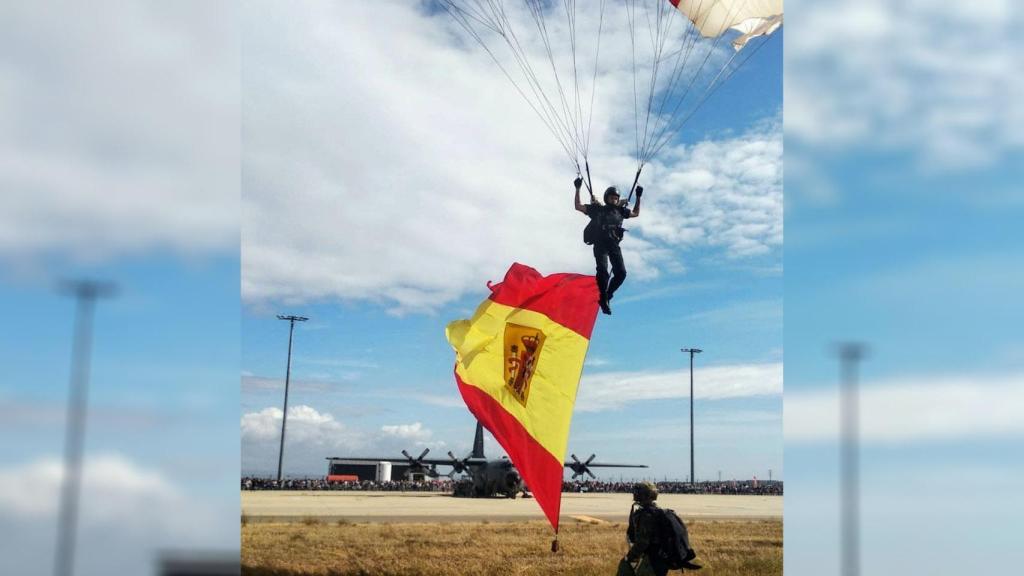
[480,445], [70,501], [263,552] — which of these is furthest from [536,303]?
[480,445]

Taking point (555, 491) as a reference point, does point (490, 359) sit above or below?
above

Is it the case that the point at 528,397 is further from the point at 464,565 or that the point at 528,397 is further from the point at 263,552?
the point at 263,552

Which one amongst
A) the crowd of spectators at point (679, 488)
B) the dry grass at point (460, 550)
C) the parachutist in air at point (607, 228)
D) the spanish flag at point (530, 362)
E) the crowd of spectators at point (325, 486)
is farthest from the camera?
the crowd of spectators at point (679, 488)

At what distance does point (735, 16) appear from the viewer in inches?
407

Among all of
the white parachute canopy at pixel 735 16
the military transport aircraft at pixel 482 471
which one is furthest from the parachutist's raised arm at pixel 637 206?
the military transport aircraft at pixel 482 471

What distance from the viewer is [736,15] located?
33.9 ft

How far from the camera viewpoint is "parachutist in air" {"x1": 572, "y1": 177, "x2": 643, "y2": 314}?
9.09m

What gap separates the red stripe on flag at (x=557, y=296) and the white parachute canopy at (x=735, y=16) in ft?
12.2

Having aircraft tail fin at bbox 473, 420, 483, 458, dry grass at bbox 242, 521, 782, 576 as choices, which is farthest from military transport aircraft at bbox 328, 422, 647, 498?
dry grass at bbox 242, 521, 782, 576

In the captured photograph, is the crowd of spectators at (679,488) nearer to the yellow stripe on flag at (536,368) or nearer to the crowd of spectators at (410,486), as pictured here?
the crowd of spectators at (410,486)

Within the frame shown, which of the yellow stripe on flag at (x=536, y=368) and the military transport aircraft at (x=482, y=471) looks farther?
the military transport aircraft at (x=482, y=471)

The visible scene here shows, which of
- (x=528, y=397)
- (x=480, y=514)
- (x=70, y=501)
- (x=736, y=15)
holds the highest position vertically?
(x=736, y=15)

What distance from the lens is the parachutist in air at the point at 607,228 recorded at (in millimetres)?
9086

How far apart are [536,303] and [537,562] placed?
12.3 ft
